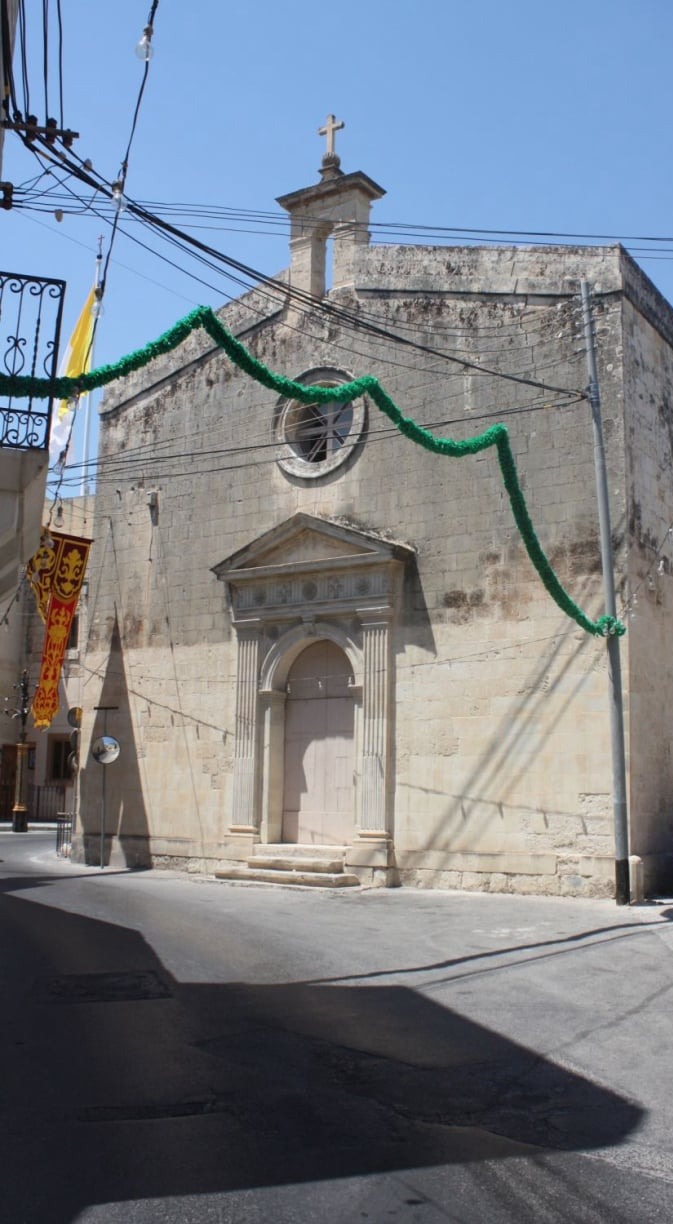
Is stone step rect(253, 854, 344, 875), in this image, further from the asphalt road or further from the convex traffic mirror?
the asphalt road

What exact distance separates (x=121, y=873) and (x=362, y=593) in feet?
19.3

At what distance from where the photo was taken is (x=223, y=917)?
1110cm

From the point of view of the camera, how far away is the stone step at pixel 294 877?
14.3 metres

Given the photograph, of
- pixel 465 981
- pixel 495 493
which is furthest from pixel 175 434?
pixel 465 981

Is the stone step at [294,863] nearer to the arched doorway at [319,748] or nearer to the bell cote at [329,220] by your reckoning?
the arched doorway at [319,748]

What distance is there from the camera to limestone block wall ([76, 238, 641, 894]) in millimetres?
13344

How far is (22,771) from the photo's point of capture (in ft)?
96.3

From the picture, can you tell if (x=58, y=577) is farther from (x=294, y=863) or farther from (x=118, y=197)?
(x=118, y=197)

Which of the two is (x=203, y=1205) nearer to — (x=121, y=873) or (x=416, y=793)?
(x=416, y=793)

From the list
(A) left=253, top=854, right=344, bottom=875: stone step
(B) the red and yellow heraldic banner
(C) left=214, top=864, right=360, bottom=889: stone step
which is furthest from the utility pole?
(B) the red and yellow heraldic banner

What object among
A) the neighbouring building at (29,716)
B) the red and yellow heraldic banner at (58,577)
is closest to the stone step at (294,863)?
the red and yellow heraldic banner at (58,577)

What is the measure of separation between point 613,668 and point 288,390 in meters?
5.28

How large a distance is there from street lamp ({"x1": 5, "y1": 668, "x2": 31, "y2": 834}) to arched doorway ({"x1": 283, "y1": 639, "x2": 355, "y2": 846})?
1410cm

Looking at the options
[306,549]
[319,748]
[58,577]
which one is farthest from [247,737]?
[58,577]
